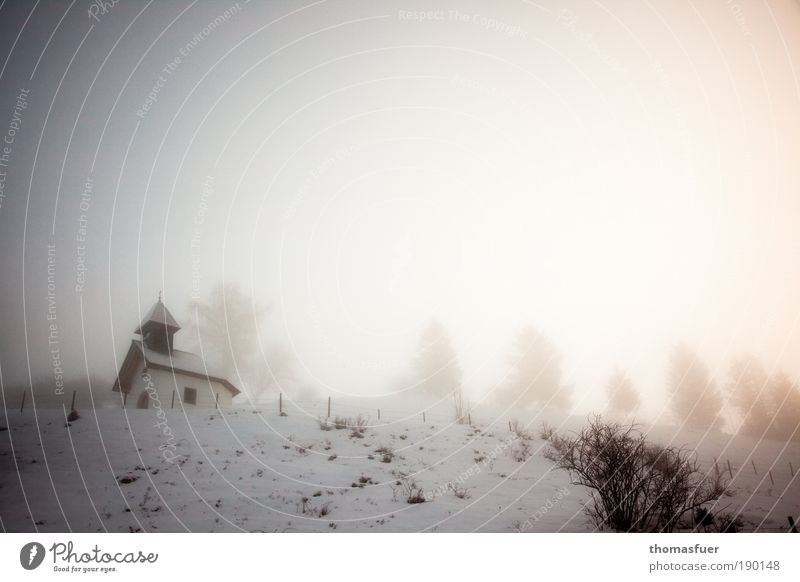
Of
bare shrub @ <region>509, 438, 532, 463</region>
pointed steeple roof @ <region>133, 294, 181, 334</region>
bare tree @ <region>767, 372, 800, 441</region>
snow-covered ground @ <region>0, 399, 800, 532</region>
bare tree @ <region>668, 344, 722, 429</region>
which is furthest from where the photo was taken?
bare tree @ <region>668, 344, 722, 429</region>

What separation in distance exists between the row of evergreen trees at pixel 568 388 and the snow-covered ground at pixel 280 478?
11059 mm

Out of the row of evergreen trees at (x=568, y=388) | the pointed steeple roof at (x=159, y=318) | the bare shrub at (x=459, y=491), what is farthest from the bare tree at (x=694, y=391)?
the pointed steeple roof at (x=159, y=318)

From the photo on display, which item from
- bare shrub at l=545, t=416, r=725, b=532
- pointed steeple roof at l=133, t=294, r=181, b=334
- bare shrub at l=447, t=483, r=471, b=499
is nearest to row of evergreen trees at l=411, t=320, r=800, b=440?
bare shrub at l=447, t=483, r=471, b=499

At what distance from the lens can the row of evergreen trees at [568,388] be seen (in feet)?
92.8

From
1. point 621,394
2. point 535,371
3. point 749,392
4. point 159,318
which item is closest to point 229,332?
point 159,318

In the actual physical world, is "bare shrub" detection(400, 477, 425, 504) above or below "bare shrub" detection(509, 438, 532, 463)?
above

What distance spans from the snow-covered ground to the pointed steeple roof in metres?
5.68

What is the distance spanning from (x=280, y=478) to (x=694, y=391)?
3492 cm

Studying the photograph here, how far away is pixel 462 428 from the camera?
1902cm

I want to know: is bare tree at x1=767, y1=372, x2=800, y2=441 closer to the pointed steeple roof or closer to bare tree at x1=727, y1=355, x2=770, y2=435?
bare tree at x1=727, y1=355, x2=770, y2=435

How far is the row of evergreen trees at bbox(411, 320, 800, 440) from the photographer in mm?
28281

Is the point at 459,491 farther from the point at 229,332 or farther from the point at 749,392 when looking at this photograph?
the point at 749,392

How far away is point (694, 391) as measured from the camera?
2947cm
